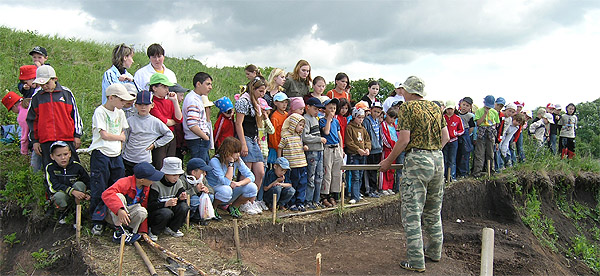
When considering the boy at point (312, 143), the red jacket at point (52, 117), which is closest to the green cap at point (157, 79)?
the red jacket at point (52, 117)

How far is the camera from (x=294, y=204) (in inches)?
303

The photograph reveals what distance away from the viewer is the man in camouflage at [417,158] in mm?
5605

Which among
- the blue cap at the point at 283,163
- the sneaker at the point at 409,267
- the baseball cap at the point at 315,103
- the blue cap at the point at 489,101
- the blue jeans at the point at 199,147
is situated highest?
the blue cap at the point at 489,101

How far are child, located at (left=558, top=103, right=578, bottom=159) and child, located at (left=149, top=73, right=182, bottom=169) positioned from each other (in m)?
13.2

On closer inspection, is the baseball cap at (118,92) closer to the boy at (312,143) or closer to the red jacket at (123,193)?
the red jacket at (123,193)

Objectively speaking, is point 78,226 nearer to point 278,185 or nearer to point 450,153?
point 278,185

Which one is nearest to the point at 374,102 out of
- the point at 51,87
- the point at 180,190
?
the point at 180,190

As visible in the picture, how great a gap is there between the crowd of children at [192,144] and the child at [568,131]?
826 cm

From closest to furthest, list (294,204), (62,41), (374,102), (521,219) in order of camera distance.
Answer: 1. (294,204)
2. (374,102)
3. (521,219)
4. (62,41)

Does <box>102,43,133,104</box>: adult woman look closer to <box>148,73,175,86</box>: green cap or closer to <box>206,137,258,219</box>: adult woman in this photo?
<box>148,73,175,86</box>: green cap

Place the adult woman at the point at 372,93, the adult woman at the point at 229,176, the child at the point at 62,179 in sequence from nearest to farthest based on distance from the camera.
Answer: the child at the point at 62,179
the adult woman at the point at 229,176
the adult woman at the point at 372,93

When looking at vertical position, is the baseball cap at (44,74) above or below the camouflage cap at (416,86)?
above

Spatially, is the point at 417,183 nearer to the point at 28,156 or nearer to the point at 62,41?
the point at 28,156

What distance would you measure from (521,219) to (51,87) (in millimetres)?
10638
